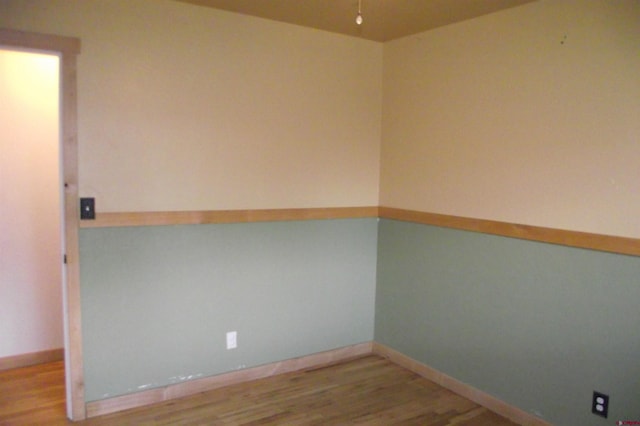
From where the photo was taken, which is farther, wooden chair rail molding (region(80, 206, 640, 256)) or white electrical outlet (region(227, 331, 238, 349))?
white electrical outlet (region(227, 331, 238, 349))

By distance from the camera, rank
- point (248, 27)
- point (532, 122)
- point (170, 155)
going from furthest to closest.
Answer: point (248, 27)
point (170, 155)
point (532, 122)

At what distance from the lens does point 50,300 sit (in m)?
3.62

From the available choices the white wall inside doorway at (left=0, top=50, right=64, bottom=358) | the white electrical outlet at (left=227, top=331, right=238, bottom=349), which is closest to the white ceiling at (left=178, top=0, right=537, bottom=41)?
the white wall inside doorway at (left=0, top=50, right=64, bottom=358)

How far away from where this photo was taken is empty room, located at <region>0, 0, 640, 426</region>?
2.54m

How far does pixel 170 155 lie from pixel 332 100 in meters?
1.27

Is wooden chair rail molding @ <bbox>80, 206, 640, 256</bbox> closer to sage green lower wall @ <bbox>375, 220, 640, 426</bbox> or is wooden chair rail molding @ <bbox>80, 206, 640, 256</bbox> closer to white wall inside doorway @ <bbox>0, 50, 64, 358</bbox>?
sage green lower wall @ <bbox>375, 220, 640, 426</bbox>

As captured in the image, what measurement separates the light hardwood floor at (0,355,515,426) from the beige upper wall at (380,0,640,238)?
1228mm

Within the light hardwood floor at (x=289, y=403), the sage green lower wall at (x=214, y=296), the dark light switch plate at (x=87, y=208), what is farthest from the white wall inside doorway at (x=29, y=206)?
the sage green lower wall at (x=214, y=296)

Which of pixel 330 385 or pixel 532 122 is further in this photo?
pixel 330 385

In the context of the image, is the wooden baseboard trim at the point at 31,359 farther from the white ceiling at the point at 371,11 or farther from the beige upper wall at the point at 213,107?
the white ceiling at the point at 371,11

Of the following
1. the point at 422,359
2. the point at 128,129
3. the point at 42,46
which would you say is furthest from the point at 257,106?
the point at 422,359

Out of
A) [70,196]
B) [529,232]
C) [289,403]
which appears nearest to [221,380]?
[289,403]

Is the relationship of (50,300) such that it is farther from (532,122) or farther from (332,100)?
(532,122)

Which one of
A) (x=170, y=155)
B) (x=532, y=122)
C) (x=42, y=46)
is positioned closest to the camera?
(x=42, y=46)
